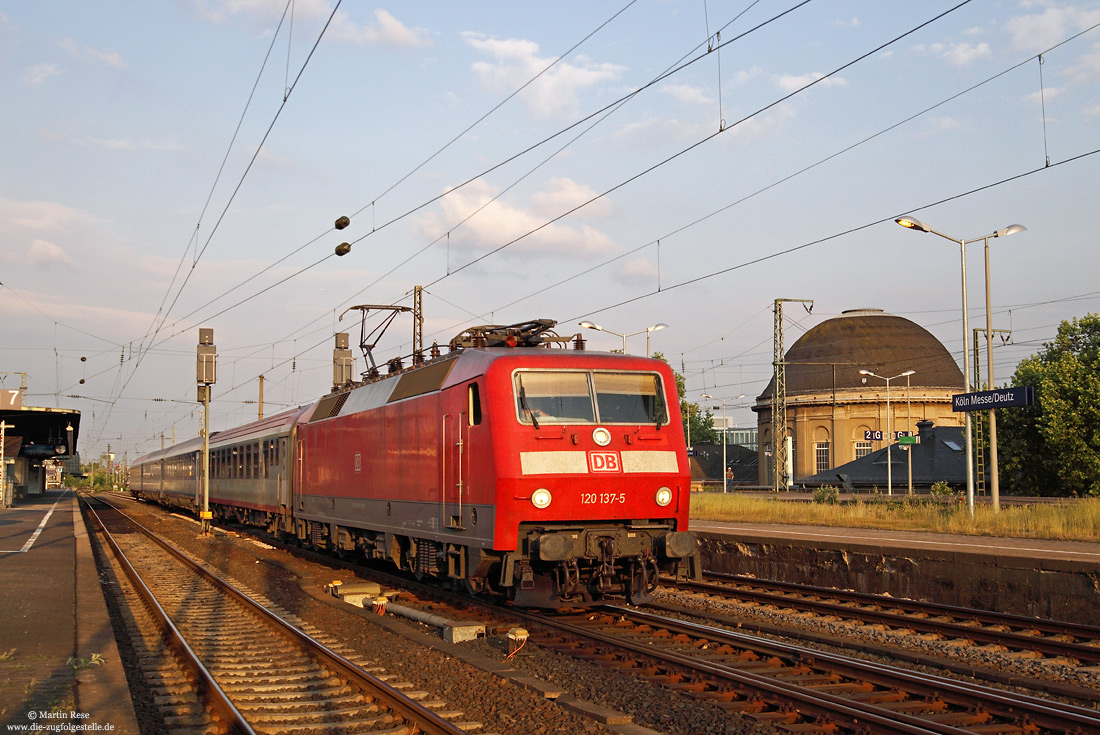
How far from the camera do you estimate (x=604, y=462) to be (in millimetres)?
12266

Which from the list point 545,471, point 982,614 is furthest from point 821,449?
point 545,471

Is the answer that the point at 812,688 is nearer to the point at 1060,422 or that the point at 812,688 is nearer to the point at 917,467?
the point at 1060,422

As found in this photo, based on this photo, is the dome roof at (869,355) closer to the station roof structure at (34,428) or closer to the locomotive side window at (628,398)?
the station roof structure at (34,428)

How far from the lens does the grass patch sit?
2005 centimetres

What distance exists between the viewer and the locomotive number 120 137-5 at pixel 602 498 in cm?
1209

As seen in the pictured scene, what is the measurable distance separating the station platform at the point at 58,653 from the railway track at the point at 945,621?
29.4 ft

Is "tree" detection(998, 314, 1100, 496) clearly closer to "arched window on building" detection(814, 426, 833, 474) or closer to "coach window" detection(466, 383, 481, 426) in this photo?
"arched window on building" detection(814, 426, 833, 474)

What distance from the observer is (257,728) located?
7828mm

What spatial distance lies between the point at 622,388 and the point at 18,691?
24.8 feet

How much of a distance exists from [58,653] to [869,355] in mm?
74797

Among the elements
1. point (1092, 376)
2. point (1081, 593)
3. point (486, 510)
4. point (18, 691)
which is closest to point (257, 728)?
point (18, 691)

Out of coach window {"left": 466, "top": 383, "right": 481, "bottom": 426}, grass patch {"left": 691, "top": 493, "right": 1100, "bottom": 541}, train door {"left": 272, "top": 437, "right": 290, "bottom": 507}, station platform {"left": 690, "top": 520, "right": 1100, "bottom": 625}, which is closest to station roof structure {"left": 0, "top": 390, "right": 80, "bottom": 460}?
train door {"left": 272, "top": 437, "right": 290, "bottom": 507}

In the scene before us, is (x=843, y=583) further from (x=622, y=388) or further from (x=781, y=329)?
(x=781, y=329)

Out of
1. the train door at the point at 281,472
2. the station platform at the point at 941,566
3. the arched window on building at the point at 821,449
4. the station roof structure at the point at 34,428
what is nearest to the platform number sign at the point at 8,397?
the station roof structure at the point at 34,428
